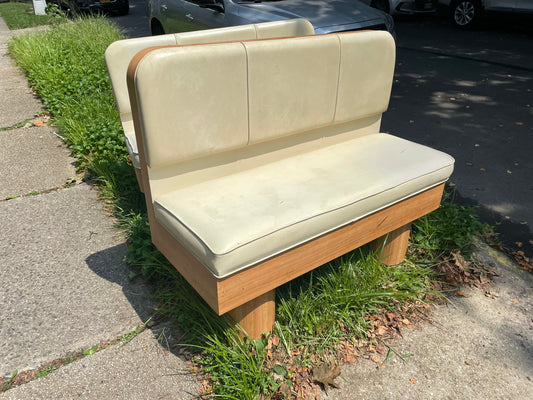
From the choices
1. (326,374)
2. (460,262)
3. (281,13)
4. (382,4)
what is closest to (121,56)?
(326,374)

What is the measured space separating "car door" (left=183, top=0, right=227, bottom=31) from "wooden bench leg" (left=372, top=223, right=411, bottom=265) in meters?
4.10

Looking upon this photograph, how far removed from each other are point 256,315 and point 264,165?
894 millimetres

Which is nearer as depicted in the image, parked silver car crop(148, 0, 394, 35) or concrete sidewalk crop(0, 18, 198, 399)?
concrete sidewalk crop(0, 18, 198, 399)

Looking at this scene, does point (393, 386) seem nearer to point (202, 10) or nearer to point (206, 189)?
point (206, 189)

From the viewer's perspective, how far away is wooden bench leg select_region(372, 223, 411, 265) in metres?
2.77

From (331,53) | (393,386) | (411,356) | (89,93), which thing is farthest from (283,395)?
(89,93)

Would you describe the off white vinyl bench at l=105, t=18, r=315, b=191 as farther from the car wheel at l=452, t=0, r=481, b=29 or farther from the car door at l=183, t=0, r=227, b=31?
the car wheel at l=452, t=0, r=481, b=29

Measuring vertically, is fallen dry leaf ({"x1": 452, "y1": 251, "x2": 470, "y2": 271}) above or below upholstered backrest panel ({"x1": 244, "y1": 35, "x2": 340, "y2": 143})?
below

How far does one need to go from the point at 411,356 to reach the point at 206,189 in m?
1.39

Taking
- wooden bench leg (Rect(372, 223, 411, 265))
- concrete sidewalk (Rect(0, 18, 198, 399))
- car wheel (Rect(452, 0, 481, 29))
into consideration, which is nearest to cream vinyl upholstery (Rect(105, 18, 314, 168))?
concrete sidewalk (Rect(0, 18, 198, 399))

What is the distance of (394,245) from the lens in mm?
2816

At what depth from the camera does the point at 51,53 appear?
725 cm

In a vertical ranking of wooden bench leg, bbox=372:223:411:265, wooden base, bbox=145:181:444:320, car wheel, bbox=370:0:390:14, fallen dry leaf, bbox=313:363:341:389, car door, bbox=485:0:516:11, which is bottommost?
fallen dry leaf, bbox=313:363:341:389

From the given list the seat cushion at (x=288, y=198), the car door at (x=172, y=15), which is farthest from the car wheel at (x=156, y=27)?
the seat cushion at (x=288, y=198)
